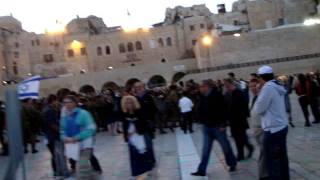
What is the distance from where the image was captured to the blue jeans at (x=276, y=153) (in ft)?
24.1

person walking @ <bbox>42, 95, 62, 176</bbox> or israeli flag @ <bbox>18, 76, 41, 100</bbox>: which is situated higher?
israeli flag @ <bbox>18, 76, 41, 100</bbox>

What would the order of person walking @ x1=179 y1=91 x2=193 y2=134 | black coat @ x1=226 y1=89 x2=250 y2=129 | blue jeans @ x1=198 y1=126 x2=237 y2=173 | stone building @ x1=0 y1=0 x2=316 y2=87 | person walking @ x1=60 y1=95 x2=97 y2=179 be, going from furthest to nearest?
stone building @ x1=0 y1=0 x2=316 y2=87
person walking @ x1=179 y1=91 x2=193 y2=134
black coat @ x1=226 y1=89 x2=250 y2=129
blue jeans @ x1=198 y1=126 x2=237 y2=173
person walking @ x1=60 y1=95 x2=97 y2=179

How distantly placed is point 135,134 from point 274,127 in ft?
9.79

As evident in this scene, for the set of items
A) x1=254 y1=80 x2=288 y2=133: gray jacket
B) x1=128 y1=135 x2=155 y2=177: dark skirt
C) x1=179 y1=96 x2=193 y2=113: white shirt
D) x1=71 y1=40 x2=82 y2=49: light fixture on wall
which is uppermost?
x1=71 y1=40 x2=82 y2=49: light fixture on wall

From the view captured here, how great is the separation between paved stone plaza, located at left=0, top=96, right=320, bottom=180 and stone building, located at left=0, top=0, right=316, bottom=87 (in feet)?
206

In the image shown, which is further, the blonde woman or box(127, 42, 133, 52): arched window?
box(127, 42, 133, 52): arched window

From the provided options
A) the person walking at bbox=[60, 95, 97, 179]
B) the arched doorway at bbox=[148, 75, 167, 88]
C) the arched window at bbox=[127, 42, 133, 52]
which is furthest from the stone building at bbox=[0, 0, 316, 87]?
the person walking at bbox=[60, 95, 97, 179]

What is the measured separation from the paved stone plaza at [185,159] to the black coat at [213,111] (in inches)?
34.8

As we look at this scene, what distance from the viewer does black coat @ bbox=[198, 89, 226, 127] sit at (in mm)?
9875

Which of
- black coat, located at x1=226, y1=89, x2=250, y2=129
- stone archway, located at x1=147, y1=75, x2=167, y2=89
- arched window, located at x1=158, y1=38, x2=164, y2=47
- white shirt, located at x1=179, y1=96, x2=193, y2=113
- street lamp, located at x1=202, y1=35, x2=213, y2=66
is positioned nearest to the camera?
black coat, located at x1=226, y1=89, x2=250, y2=129

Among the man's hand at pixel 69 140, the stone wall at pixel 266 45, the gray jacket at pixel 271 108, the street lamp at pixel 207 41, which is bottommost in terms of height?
the man's hand at pixel 69 140

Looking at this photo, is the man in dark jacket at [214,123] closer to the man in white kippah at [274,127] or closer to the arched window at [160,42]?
the man in white kippah at [274,127]

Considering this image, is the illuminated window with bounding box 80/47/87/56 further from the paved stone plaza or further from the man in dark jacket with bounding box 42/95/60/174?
the man in dark jacket with bounding box 42/95/60/174

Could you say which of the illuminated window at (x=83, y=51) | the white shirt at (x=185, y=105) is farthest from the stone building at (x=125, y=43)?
the white shirt at (x=185, y=105)
